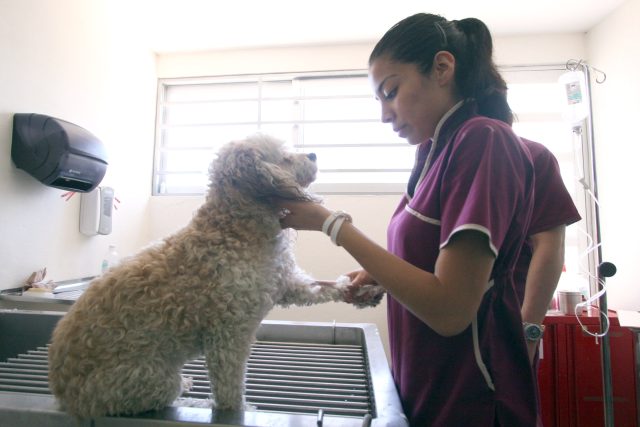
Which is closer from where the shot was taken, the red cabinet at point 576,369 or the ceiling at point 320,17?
the red cabinet at point 576,369

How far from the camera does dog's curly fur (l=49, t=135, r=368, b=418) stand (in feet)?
2.29

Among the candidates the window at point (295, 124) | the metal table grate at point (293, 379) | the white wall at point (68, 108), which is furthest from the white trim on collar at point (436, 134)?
the window at point (295, 124)

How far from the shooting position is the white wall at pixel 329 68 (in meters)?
2.89

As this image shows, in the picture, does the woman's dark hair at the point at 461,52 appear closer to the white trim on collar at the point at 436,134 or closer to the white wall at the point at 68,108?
the white trim on collar at the point at 436,134

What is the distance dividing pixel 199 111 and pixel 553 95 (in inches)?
117

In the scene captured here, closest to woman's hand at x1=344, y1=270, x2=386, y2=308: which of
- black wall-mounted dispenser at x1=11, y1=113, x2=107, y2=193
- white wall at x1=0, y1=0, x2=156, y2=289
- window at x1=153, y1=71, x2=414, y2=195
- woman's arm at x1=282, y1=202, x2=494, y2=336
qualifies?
woman's arm at x1=282, y1=202, x2=494, y2=336

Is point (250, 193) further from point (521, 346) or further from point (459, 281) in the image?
point (521, 346)

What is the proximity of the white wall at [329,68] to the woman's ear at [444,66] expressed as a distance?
2166 mm

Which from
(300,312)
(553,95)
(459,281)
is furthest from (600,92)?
(459,281)

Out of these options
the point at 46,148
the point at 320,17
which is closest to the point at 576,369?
the point at 320,17

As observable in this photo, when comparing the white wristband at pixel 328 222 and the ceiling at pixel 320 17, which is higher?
the ceiling at pixel 320 17

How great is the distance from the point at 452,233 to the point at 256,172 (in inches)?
17.5

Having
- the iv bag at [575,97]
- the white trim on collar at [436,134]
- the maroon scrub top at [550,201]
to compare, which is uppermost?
the iv bag at [575,97]

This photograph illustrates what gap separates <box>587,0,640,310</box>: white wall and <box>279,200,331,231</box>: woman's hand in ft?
8.24
